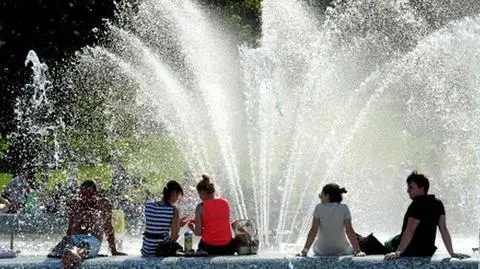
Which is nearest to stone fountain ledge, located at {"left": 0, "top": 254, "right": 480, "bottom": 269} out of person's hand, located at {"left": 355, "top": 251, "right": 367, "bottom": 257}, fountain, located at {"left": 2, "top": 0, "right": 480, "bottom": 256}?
person's hand, located at {"left": 355, "top": 251, "right": 367, "bottom": 257}

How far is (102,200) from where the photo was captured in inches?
389

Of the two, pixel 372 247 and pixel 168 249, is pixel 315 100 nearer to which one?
pixel 372 247

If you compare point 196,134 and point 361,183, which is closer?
point 361,183

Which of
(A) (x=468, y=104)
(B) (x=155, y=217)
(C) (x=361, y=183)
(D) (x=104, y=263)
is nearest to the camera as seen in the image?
(D) (x=104, y=263)

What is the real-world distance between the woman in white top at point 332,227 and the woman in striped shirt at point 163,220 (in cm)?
125

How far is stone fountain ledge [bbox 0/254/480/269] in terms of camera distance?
A: 326 inches

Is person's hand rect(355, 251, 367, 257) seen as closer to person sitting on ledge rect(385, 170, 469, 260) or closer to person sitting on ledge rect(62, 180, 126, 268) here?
person sitting on ledge rect(385, 170, 469, 260)

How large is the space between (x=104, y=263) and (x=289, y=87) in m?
25.7

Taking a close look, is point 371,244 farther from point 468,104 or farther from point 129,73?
point 468,104

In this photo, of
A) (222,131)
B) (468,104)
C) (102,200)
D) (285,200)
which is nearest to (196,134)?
(222,131)

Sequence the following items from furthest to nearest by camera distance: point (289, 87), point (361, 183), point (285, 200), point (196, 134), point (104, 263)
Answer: point (289, 87), point (196, 134), point (361, 183), point (285, 200), point (104, 263)

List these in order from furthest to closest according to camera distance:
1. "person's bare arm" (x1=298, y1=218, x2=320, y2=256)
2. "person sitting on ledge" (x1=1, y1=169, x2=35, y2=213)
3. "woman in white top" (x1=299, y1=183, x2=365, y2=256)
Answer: "person sitting on ledge" (x1=1, y1=169, x2=35, y2=213) → "woman in white top" (x1=299, y1=183, x2=365, y2=256) → "person's bare arm" (x1=298, y1=218, x2=320, y2=256)

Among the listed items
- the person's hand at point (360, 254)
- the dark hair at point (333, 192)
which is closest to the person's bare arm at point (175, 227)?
the dark hair at point (333, 192)

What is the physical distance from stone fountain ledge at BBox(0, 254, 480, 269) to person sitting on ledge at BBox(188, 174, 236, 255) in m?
0.72
